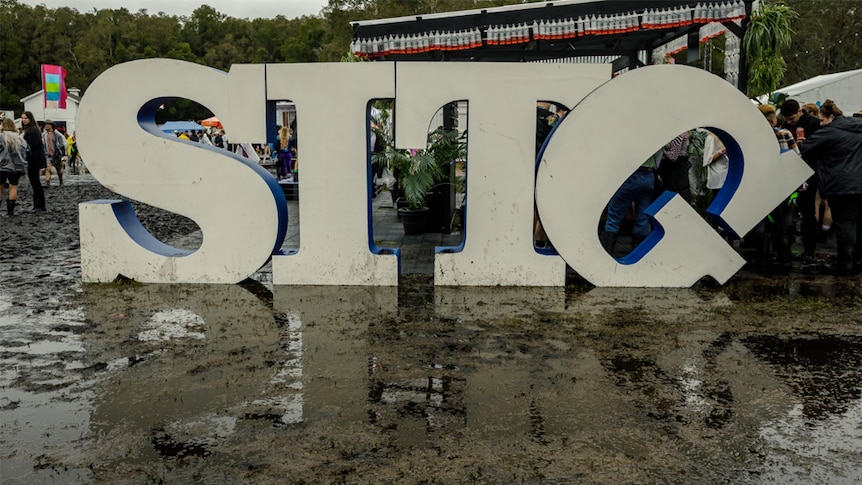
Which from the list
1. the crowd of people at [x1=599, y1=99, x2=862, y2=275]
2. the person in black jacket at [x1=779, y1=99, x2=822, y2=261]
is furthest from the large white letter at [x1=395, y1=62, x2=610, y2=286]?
the person in black jacket at [x1=779, y1=99, x2=822, y2=261]

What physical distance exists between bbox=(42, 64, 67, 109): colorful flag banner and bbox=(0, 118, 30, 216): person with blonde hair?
2024cm

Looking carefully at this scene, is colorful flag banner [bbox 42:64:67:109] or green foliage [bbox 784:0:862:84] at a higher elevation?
green foliage [bbox 784:0:862:84]

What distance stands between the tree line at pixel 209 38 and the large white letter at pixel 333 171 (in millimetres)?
34480

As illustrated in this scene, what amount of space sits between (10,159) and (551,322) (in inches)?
452

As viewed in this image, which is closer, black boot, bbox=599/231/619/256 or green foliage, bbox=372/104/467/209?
black boot, bbox=599/231/619/256

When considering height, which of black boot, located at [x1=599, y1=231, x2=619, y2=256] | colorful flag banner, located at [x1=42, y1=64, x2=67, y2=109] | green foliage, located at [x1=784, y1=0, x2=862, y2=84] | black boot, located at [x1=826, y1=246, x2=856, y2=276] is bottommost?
black boot, located at [x1=826, y1=246, x2=856, y2=276]

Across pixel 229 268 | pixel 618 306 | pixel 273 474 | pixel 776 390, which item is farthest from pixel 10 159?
pixel 776 390

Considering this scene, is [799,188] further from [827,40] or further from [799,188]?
[827,40]

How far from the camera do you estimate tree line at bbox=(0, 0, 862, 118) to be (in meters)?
41.6

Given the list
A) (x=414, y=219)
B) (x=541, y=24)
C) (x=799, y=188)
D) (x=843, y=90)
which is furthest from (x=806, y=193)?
(x=843, y=90)

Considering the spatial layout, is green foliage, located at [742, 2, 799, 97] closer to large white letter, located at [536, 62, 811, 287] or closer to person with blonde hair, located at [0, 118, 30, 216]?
large white letter, located at [536, 62, 811, 287]

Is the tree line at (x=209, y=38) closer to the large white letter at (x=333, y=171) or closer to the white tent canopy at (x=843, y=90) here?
the white tent canopy at (x=843, y=90)

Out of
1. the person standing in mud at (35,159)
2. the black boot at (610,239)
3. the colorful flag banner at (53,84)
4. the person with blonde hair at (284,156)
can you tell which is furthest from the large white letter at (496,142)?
the colorful flag banner at (53,84)

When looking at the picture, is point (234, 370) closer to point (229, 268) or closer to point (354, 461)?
point (354, 461)
